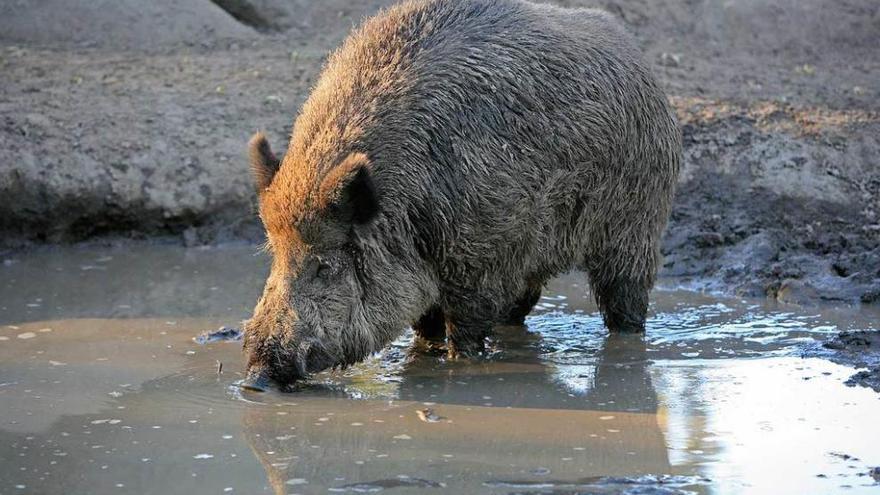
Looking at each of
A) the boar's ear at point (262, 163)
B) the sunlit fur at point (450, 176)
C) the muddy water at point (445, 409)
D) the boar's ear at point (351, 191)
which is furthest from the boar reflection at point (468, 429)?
the boar's ear at point (262, 163)

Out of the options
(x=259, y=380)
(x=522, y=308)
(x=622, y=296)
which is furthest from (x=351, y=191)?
(x=622, y=296)

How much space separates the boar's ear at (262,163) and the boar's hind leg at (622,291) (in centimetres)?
240

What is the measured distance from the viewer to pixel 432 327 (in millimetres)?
9180

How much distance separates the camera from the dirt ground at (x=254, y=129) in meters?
11.5

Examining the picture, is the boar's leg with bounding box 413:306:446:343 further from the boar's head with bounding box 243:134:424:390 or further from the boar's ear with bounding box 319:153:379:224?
the boar's ear with bounding box 319:153:379:224

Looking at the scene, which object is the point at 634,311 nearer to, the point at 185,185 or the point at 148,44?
the point at 185,185

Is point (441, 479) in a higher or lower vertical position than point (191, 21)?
lower

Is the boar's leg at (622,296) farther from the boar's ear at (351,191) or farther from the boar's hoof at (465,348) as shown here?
the boar's ear at (351,191)

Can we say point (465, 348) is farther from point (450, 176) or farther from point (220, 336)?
point (220, 336)

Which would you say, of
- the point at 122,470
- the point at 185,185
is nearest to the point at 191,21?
the point at 185,185

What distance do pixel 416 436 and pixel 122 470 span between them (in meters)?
1.50

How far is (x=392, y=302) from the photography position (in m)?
8.17

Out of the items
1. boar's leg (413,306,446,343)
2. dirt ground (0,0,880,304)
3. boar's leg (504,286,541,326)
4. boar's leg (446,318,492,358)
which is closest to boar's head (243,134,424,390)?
boar's leg (446,318,492,358)

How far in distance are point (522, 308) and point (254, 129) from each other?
13.1 ft
